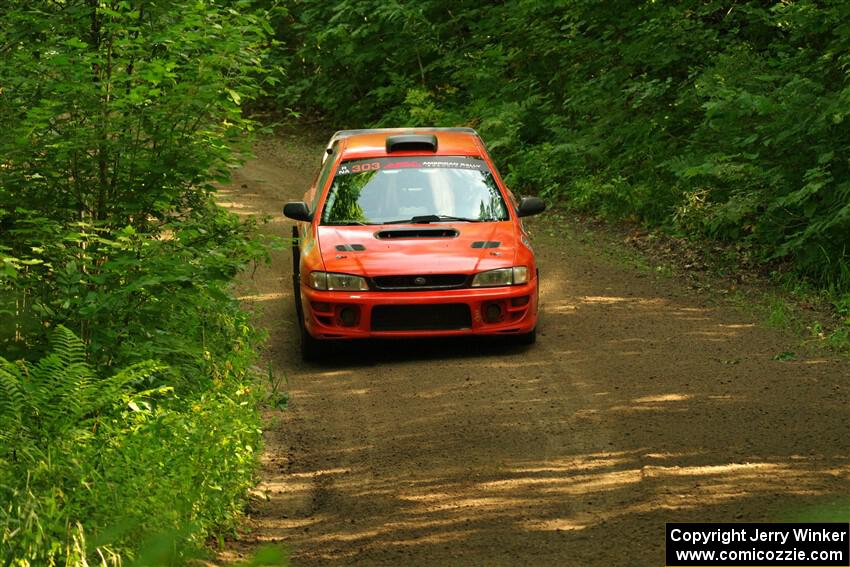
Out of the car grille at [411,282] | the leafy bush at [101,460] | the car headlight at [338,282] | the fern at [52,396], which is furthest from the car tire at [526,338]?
the fern at [52,396]

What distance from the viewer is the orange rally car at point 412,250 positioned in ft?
31.9

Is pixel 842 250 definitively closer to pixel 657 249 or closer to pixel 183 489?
pixel 657 249

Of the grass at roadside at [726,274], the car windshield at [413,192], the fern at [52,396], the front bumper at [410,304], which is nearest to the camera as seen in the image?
the fern at [52,396]

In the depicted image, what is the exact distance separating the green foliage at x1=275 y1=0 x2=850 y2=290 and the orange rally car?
356 centimetres

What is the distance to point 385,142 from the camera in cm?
1140

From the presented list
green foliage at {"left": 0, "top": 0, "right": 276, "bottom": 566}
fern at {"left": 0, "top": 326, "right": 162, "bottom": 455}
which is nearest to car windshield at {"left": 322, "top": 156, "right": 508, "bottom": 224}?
green foliage at {"left": 0, "top": 0, "right": 276, "bottom": 566}

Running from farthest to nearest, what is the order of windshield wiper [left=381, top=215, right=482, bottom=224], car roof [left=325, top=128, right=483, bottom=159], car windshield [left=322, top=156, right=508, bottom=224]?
1. car roof [left=325, top=128, right=483, bottom=159]
2. car windshield [left=322, top=156, right=508, bottom=224]
3. windshield wiper [left=381, top=215, right=482, bottom=224]

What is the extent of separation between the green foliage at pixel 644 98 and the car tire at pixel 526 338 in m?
3.58

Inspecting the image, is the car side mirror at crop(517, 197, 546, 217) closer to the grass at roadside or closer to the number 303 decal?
the number 303 decal

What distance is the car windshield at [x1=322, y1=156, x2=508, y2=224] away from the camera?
10531mm

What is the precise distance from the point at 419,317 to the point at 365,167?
1.95m

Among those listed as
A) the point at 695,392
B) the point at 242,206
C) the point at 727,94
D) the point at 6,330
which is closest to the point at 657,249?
the point at 727,94

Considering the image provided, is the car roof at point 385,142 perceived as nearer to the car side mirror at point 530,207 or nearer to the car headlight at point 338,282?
the car side mirror at point 530,207

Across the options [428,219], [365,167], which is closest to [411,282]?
[428,219]
